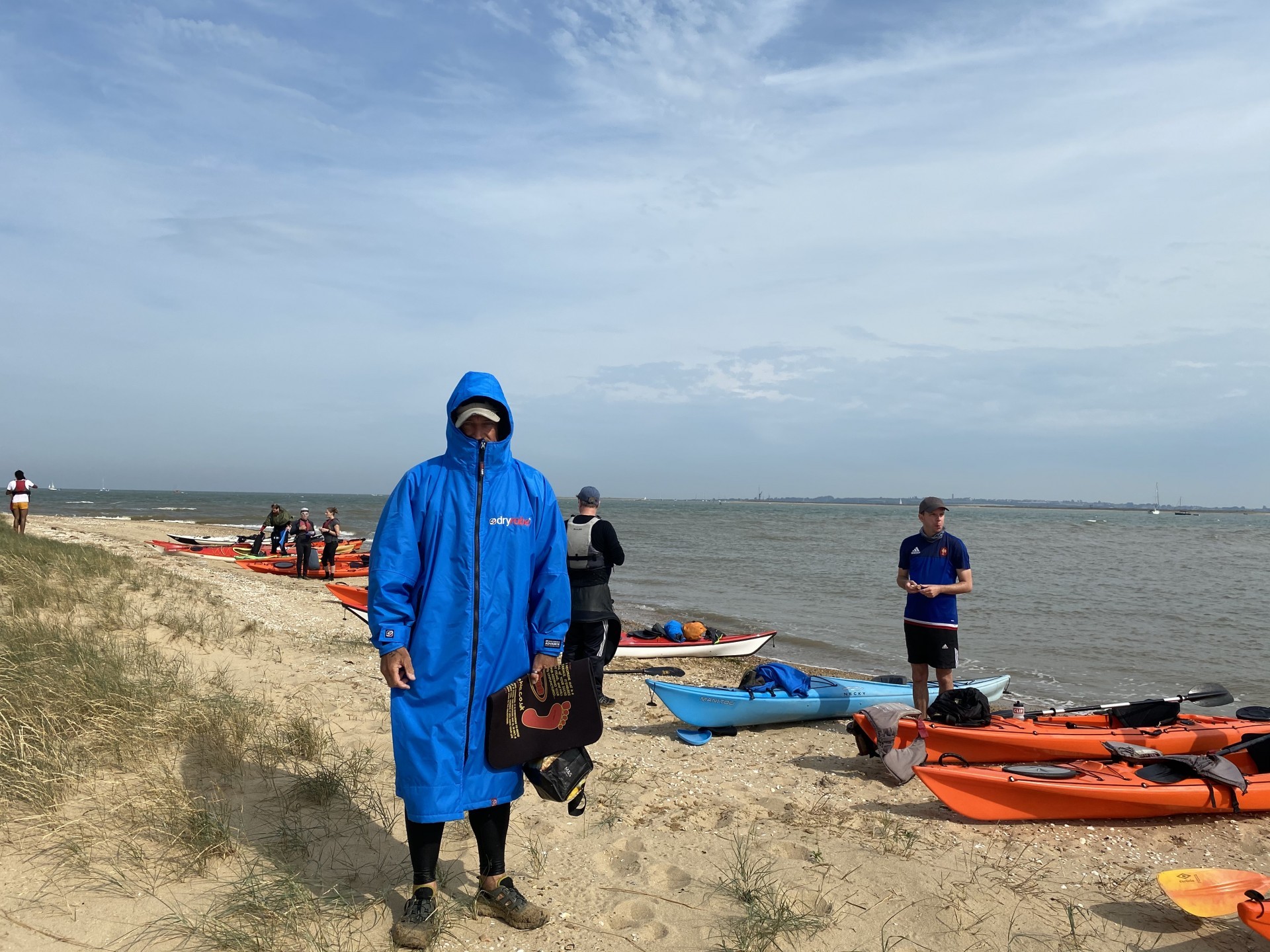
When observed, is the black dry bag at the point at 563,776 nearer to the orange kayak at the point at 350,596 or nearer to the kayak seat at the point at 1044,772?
the kayak seat at the point at 1044,772

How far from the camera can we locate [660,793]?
4.53m

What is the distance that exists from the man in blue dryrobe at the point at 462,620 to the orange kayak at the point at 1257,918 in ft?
9.00

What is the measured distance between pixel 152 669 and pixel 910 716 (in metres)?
5.32

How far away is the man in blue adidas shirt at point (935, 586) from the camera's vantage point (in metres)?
5.67

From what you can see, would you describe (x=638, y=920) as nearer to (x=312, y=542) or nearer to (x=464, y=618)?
(x=464, y=618)

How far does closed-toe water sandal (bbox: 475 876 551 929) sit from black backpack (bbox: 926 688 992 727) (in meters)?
3.51

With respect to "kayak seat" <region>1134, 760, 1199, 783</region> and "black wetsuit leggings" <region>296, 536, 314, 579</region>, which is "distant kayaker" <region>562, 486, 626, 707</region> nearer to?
"kayak seat" <region>1134, 760, 1199, 783</region>

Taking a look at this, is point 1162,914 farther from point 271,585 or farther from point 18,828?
point 271,585

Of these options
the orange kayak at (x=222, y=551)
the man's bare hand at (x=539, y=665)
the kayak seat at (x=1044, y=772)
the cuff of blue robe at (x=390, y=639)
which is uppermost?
the cuff of blue robe at (x=390, y=639)

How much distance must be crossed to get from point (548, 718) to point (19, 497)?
20.4 m

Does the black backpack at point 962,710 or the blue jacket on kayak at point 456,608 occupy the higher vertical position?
the blue jacket on kayak at point 456,608

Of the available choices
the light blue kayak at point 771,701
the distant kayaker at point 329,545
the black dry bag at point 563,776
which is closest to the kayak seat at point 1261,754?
the light blue kayak at point 771,701

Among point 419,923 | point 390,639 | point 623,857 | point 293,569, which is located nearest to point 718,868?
point 623,857

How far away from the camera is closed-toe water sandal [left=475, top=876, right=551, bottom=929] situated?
9.50ft
